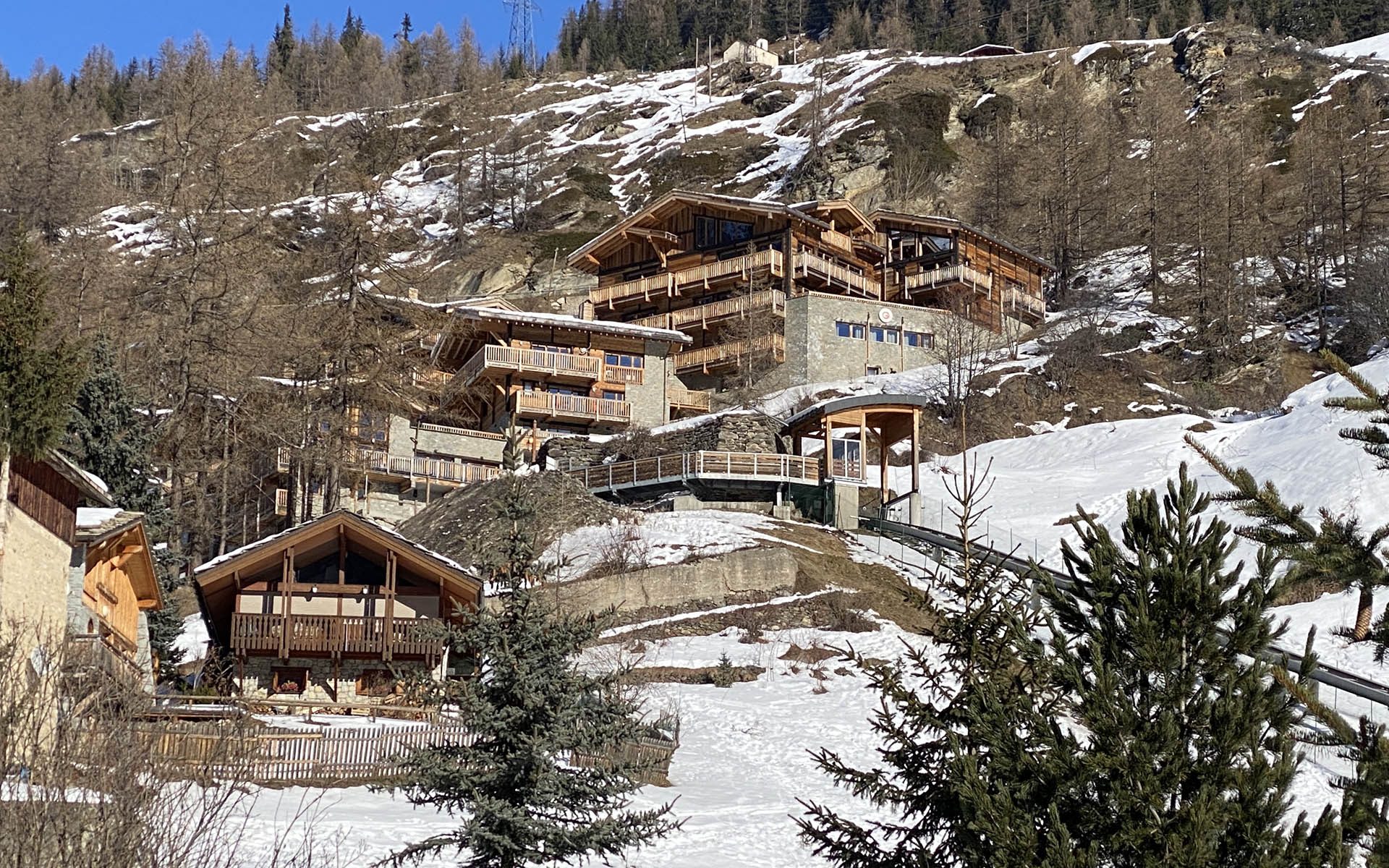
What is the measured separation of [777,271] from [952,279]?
9.36 meters

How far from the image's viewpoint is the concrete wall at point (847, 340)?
6662cm

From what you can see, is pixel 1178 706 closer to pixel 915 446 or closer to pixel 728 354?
pixel 915 446

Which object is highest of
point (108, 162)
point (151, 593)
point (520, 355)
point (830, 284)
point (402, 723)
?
point (108, 162)

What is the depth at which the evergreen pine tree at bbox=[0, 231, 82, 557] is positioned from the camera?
23.5 metres

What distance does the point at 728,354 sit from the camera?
219 ft

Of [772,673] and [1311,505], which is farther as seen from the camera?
[1311,505]

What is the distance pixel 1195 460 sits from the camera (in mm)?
50312

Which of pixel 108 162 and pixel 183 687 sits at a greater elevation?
pixel 108 162

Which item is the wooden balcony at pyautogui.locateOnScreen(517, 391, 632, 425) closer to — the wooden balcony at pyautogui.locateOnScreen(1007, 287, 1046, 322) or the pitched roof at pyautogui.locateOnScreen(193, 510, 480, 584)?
the wooden balcony at pyautogui.locateOnScreen(1007, 287, 1046, 322)

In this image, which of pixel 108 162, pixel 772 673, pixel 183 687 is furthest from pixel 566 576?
pixel 108 162

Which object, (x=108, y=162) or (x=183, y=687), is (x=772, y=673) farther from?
(x=108, y=162)

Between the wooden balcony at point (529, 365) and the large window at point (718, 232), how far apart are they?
13.3 m

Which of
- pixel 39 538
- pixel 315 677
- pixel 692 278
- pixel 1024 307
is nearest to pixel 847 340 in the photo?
pixel 692 278

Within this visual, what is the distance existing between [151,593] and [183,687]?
2.07 m
